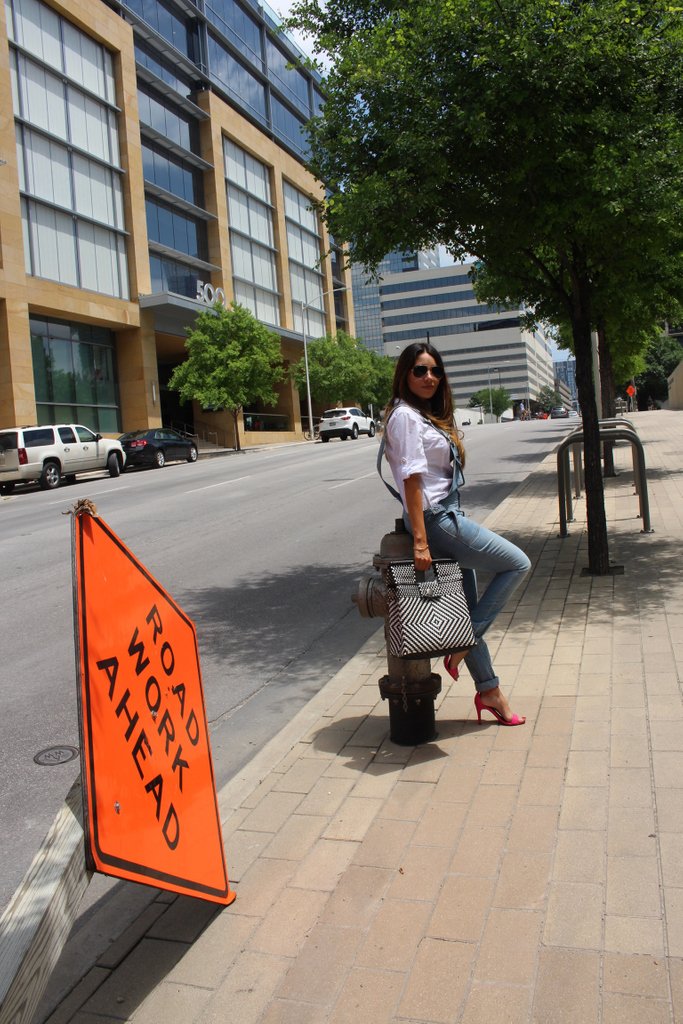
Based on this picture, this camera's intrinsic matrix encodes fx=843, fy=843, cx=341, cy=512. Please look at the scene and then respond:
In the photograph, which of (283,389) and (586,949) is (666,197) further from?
(283,389)

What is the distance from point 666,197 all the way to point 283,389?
5142 cm

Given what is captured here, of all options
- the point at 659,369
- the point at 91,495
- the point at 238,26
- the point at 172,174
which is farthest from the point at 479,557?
the point at 659,369

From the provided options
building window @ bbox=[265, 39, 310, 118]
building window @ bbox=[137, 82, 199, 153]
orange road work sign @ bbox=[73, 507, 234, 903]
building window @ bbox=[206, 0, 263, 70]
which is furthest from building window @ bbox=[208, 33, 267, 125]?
orange road work sign @ bbox=[73, 507, 234, 903]

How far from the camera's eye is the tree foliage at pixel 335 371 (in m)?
56.1

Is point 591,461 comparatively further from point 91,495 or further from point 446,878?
point 91,495

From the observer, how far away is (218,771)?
13.5 feet

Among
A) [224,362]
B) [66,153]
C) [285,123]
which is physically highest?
[285,123]

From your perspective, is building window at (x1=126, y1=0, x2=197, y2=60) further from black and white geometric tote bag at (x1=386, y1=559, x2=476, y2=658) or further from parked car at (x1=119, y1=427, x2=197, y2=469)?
black and white geometric tote bag at (x1=386, y1=559, x2=476, y2=658)

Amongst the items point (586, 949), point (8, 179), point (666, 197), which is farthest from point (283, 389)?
point (586, 949)

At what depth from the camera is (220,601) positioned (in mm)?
7625

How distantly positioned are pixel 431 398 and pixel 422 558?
84cm

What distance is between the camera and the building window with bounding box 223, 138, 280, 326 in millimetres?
48531

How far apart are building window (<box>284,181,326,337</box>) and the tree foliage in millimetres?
2391

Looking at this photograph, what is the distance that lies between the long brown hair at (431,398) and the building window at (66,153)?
30.9 m
